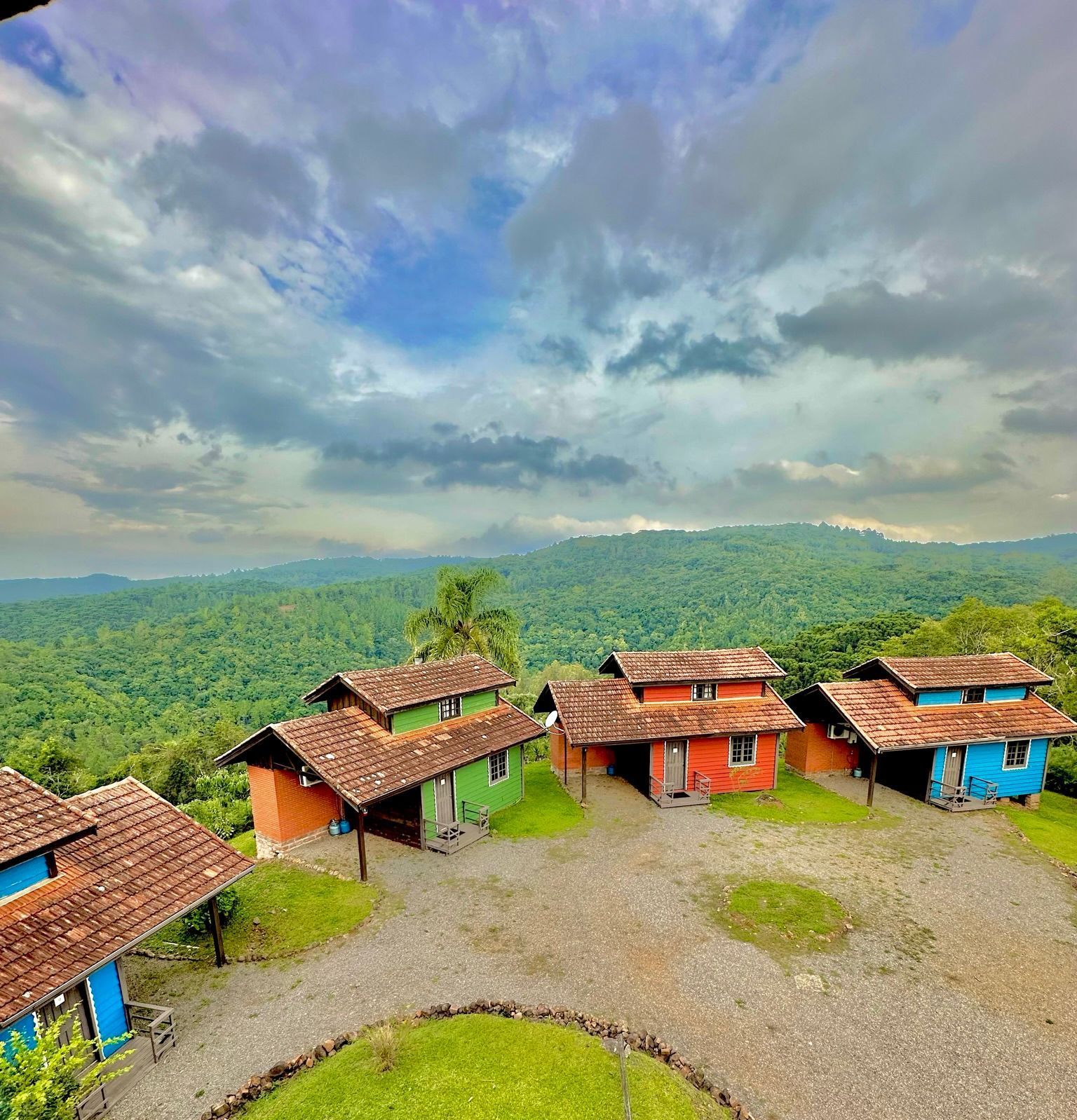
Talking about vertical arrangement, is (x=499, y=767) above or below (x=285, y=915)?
above

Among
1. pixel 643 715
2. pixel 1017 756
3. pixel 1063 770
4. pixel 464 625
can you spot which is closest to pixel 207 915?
pixel 643 715

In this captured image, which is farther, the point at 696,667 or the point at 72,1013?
the point at 696,667

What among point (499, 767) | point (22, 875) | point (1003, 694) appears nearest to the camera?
point (22, 875)

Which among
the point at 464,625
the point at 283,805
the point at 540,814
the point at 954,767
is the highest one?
the point at 464,625

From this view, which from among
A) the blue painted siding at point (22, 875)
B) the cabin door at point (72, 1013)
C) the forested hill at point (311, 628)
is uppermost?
the blue painted siding at point (22, 875)

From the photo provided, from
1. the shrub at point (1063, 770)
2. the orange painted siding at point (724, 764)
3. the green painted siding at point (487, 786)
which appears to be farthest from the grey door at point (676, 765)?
the shrub at point (1063, 770)

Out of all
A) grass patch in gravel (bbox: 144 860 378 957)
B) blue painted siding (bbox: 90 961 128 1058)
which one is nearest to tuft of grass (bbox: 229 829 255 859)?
grass patch in gravel (bbox: 144 860 378 957)

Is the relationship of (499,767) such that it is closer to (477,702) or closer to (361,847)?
(477,702)

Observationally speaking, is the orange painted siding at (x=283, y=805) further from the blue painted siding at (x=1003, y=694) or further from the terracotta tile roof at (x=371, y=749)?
the blue painted siding at (x=1003, y=694)

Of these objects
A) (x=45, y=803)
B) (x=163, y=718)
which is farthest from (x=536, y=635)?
(x=45, y=803)
